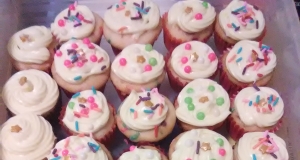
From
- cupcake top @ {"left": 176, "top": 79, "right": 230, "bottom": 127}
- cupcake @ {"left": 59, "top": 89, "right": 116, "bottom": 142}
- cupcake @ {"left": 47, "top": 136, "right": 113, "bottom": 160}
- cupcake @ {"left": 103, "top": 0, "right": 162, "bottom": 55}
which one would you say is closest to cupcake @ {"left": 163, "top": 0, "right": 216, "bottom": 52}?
cupcake @ {"left": 103, "top": 0, "right": 162, "bottom": 55}

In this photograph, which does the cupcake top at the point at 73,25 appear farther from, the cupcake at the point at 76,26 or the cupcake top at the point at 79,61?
the cupcake top at the point at 79,61

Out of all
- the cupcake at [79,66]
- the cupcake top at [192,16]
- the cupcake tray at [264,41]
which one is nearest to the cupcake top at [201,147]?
the cupcake tray at [264,41]

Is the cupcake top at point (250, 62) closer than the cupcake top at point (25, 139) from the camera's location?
No

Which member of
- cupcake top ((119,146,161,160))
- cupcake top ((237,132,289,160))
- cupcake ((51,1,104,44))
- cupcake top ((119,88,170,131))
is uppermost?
cupcake ((51,1,104,44))

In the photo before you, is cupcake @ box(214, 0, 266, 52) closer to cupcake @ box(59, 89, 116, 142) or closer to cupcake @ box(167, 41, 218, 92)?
cupcake @ box(167, 41, 218, 92)

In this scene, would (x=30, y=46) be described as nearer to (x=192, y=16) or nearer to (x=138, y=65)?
(x=138, y=65)

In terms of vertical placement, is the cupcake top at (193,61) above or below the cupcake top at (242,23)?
below

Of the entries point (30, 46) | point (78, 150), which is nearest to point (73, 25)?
point (30, 46)
